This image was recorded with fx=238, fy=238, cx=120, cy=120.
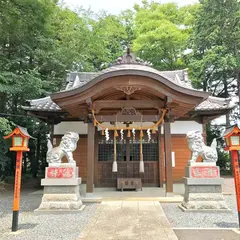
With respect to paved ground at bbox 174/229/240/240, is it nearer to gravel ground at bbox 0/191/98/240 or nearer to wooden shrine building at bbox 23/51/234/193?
gravel ground at bbox 0/191/98/240

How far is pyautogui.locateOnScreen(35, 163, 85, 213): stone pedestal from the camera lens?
5820 millimetres

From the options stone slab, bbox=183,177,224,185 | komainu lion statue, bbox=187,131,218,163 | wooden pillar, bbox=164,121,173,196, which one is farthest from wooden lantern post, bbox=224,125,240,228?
wooden pillar, bbox=164,121,173,196

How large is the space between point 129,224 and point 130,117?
3.59 m

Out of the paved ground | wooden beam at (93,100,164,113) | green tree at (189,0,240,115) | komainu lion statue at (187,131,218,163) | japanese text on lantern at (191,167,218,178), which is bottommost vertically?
the paved ground

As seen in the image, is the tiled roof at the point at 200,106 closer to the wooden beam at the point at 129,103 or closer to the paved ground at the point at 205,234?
the wooden beam at the point at 129,103

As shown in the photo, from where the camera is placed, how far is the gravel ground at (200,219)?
4637 mm

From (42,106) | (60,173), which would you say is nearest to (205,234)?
(60,173)

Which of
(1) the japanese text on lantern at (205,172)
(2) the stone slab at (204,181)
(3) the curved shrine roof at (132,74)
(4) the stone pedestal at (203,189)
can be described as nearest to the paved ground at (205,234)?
(4) the stone pedestal at (203,189)

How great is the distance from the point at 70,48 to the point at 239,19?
10.1 metres

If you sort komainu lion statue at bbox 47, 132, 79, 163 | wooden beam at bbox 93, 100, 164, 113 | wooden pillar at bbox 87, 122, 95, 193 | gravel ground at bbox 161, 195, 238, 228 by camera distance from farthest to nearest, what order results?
wooden beam at bbox 93, 100, 164, 113 < wooden pillar at bbox 87, 122, 95, 193 < komainu lion statue at bbox 47, 132, 79, 163 < gravel ground at bbox 161, 195, 238, 228

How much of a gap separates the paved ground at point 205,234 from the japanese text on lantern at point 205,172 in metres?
1.79

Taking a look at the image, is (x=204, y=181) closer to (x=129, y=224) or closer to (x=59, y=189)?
(x=129, y=224)

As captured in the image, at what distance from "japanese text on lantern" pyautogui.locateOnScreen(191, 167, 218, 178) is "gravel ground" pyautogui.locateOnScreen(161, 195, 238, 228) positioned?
89 cm

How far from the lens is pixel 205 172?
19.6ft
